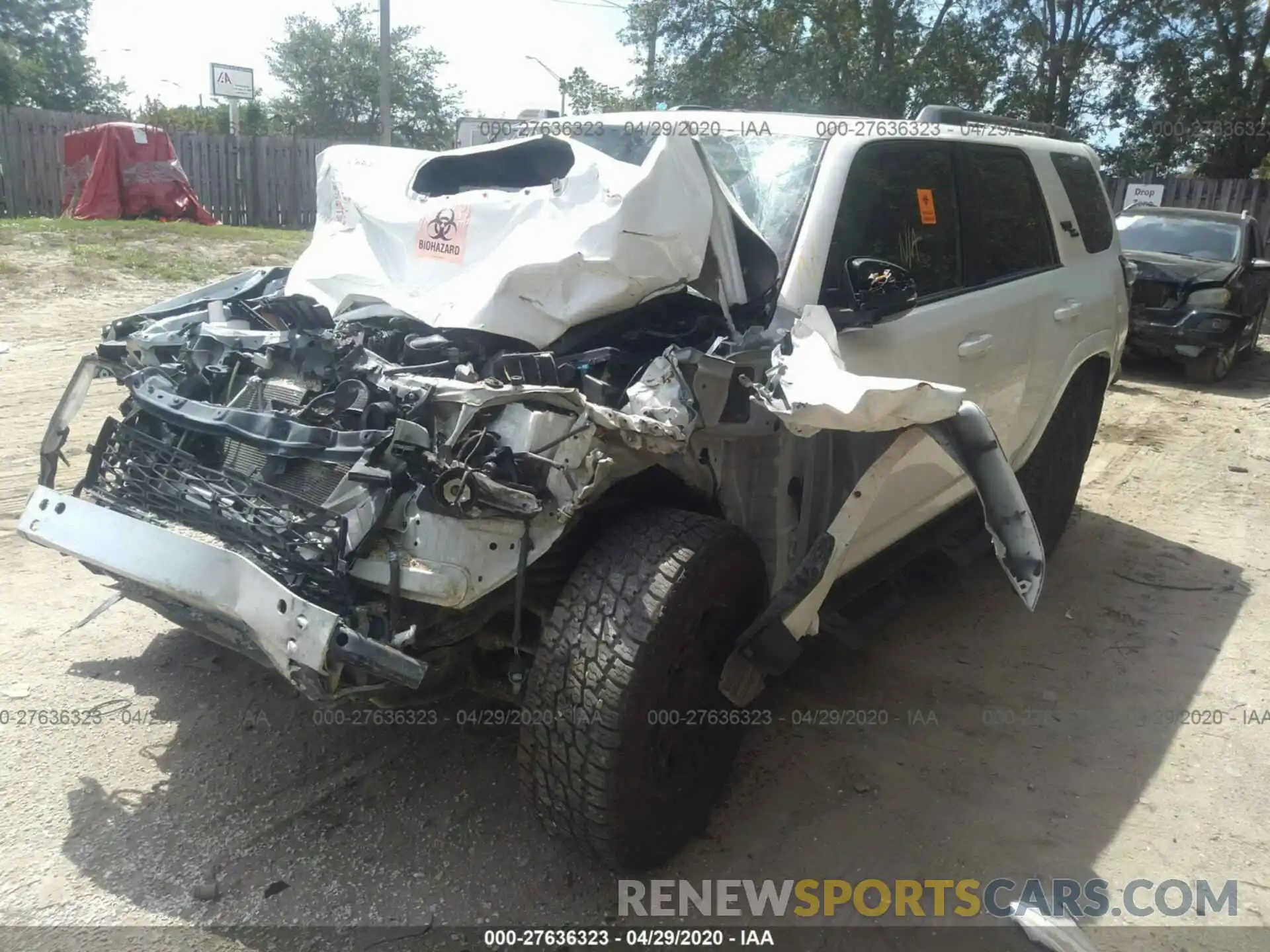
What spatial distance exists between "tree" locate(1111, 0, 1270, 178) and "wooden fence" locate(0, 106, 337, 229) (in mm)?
15456

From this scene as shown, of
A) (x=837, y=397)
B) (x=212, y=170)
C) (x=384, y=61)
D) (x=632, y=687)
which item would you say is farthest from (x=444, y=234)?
(x=212, y=170)

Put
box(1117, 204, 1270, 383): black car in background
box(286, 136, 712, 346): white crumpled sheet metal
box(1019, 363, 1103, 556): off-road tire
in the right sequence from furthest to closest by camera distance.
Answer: box(1117, 204, 1270, 383): black car in background, box(1019, 363, 1103, 556): off-road tire, box(286, 136, 712, 346): white crumpled sheet metal

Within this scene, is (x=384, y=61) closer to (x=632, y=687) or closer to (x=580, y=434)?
(x=580, y=434)

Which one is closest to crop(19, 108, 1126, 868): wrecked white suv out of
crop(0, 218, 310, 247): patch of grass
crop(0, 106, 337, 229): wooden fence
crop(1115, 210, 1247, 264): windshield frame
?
crop(1115, 210, 1247, 264): windshield frame

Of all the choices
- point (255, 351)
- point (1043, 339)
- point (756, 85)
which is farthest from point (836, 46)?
point (255, 351)

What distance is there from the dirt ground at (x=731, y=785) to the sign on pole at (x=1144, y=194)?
41.0ft

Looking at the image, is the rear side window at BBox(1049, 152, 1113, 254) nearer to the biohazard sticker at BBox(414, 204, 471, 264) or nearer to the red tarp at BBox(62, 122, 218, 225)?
the biohazard sticker at BBox(414, 204, 471, 264)

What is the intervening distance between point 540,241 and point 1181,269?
9.19 metres

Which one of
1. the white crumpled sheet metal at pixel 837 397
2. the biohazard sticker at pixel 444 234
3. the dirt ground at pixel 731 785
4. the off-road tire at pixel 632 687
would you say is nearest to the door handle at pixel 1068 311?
the dirt ground at pixel 731 785

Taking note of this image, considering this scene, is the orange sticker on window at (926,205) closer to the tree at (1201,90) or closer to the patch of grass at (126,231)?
the patch of grass at (126,231)

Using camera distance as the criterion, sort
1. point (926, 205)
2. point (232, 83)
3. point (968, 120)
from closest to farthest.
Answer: point (926, 205), point (968, 120), point (232, 83)

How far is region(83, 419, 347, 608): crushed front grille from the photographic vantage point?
245cm

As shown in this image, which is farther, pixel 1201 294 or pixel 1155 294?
pixel 1155 294

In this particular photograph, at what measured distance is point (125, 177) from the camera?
49.2 feet
